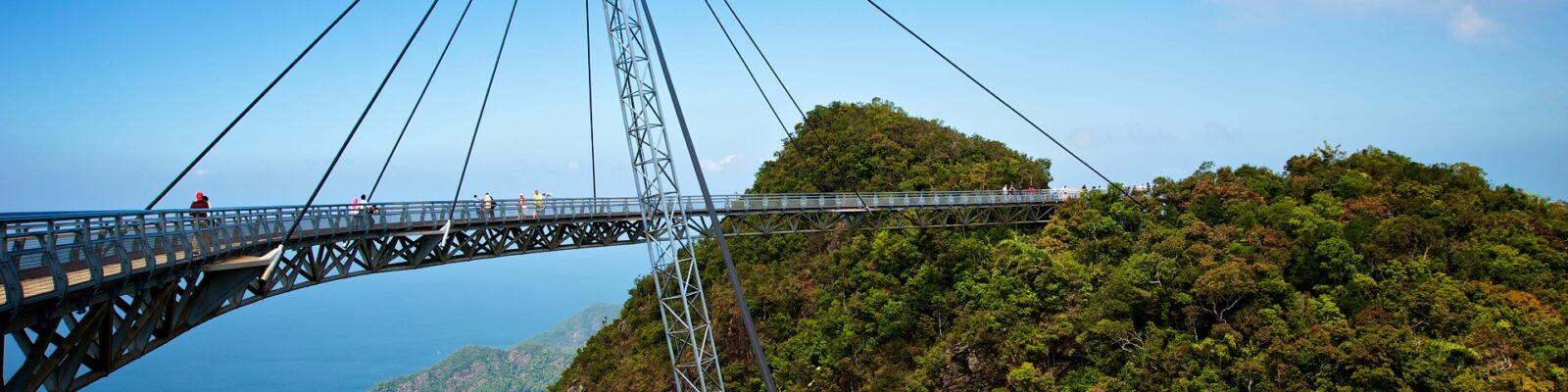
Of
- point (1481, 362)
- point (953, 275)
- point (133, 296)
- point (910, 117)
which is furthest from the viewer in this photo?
point (910, 117)

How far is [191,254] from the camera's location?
13570 mm

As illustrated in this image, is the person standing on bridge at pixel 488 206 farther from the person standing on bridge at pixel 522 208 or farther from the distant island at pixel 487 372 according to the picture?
the distant island at pixel 487 372

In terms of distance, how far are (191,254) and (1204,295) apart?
955 inches

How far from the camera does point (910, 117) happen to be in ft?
164

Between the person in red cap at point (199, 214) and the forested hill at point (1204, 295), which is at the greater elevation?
the person in red cap at point (199, 214)

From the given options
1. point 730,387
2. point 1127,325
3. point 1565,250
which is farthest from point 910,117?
point 1565,250

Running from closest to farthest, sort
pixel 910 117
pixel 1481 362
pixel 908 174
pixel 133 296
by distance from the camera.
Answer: pixel 133 296 → pixel 1481 362 → pixel 908 174 → pixel 910 117

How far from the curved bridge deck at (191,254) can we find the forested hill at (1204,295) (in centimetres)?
718

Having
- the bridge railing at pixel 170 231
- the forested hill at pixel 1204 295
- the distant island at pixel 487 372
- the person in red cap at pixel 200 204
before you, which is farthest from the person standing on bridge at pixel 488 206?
the distant island at pixel 487 372

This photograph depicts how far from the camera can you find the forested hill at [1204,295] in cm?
2366

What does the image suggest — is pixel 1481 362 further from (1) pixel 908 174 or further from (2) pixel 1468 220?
(1) pixel 908 174

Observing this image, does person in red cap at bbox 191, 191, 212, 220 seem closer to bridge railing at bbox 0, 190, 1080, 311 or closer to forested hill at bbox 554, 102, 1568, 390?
bridge railing at bbox 0, 190, 1080, 311

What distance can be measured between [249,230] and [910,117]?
37519 mm

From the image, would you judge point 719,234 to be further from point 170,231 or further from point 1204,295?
point 1204,295
